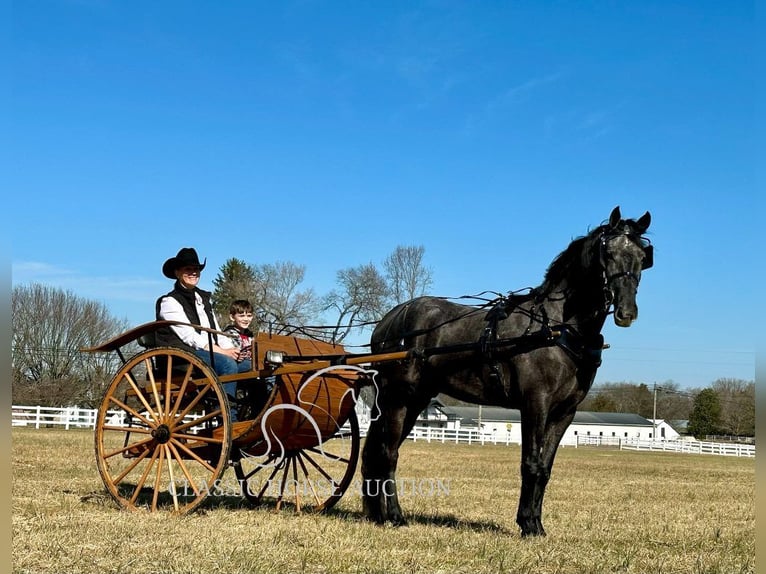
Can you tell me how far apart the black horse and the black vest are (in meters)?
2.02

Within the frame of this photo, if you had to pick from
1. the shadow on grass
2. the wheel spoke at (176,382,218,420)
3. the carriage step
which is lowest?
the shadow on grass

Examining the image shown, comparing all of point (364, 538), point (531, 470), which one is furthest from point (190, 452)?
point (531, 470)

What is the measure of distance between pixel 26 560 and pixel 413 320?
180 inches

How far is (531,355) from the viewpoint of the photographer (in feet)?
24.0

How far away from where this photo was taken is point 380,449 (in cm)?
829

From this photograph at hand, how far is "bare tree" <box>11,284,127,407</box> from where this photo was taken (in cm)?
4641

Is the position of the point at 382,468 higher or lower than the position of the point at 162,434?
lower

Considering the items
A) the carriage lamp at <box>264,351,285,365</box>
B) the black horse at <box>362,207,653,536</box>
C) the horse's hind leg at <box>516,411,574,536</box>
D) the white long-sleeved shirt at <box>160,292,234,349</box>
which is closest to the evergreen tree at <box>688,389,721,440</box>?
the black horse at <box>362,207,653,536</box>

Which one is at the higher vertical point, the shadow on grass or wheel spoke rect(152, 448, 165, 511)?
wheel spoke rect(152, 448, 165, 511)

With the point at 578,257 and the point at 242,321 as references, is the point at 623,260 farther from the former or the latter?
the point at 242,321

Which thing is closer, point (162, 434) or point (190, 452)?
point (190, 452)

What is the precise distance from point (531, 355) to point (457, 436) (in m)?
38.7

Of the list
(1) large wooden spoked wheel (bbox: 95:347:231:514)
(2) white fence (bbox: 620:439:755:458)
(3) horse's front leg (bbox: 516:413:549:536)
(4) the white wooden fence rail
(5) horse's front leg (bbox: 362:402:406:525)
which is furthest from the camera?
(2) white fence (bbox: 620:439:755:458)

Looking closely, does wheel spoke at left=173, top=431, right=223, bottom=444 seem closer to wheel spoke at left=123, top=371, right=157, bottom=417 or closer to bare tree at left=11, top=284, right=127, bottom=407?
wheel spoke at left=123, top=371, right=157, bottom=417
